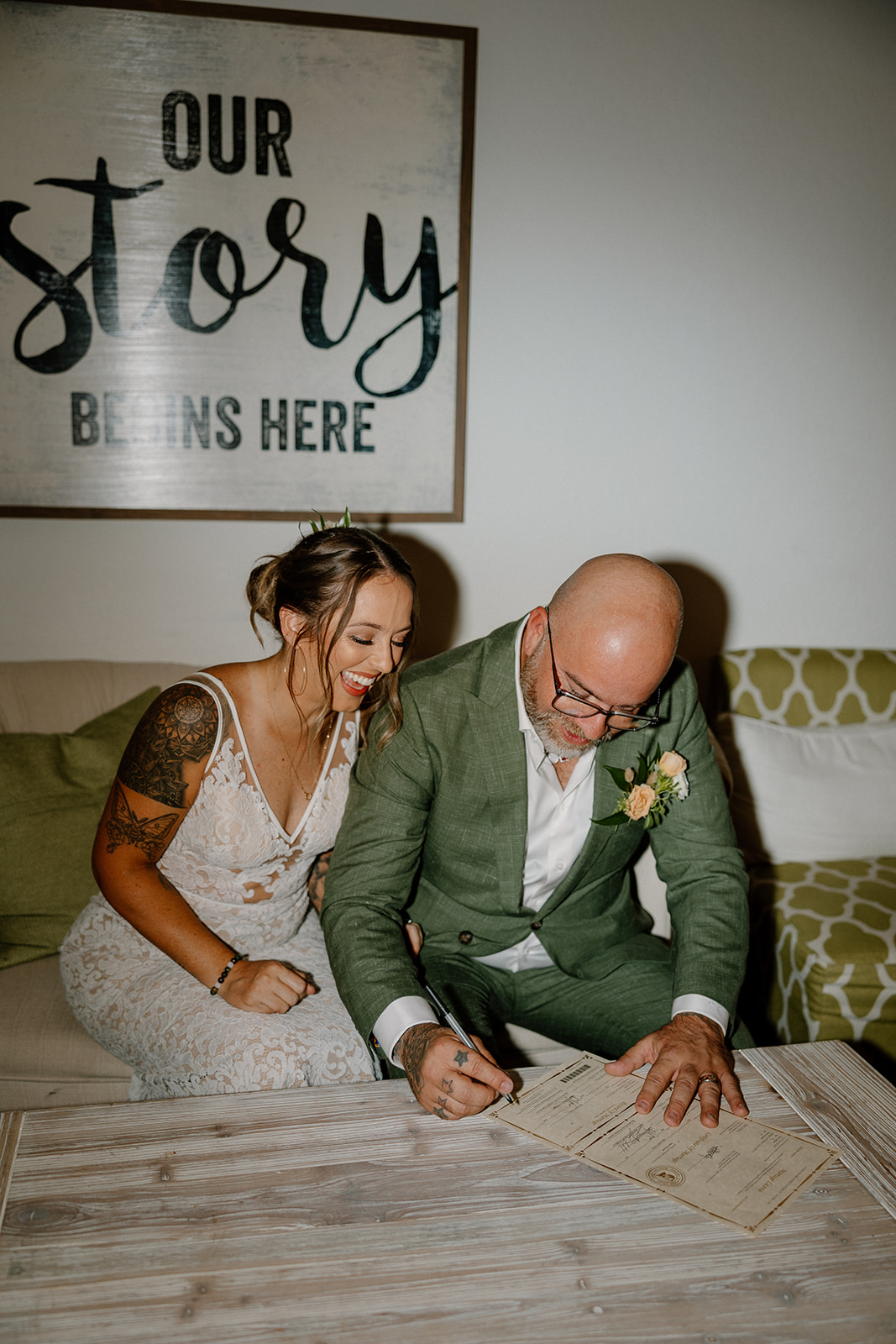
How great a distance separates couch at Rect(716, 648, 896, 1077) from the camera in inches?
88.4

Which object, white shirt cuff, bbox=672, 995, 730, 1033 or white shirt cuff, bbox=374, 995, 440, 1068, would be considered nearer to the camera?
white shirt cuff, bbox=374, 995, 440, 1068

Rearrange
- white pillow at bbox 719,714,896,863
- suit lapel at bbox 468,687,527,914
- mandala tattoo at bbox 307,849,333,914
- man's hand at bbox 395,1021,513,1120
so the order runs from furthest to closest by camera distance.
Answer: white pillow at bbox 719,714,896,863 → mandala tattoo at bbox 307,849,333,914 → suit lapel at bbox 468,687,527,914 → man's hand at bbox 395,1021,513,1120

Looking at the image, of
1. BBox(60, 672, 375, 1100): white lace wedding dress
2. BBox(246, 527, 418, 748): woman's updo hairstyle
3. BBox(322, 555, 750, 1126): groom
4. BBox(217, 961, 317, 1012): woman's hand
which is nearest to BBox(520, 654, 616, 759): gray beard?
BBox(322, 555, 750, 1126): groom

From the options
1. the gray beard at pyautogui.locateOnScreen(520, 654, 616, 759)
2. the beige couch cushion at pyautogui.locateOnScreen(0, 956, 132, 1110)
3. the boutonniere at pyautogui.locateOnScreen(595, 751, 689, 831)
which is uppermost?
the gray beard at pyautogui.locateOnScreen(520, 654, 616, 759)

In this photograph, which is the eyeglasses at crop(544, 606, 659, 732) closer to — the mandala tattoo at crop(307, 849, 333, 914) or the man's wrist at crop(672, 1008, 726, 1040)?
the man's wrist at crop(672, 1008, 726, 1040)

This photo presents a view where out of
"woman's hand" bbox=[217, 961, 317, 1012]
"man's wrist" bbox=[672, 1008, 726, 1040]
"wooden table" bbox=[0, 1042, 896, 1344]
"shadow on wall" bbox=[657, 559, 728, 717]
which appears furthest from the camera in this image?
"shadow on wall" bbox=[657, 559, 728, 717]

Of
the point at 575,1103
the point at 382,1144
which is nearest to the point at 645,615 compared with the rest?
the point at 575,1103


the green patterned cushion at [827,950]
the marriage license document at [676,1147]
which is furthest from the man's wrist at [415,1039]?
the green patterned cushion at [827,950]

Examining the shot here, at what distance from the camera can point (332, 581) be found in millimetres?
1720

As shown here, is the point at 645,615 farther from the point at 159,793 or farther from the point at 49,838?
the point at 49,838

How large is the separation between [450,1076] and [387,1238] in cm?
25

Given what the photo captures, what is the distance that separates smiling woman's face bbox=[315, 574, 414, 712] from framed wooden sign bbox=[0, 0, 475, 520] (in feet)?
3.44

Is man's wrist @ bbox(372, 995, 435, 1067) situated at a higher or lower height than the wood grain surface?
higher

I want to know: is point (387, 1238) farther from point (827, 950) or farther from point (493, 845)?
point (827, 950)
